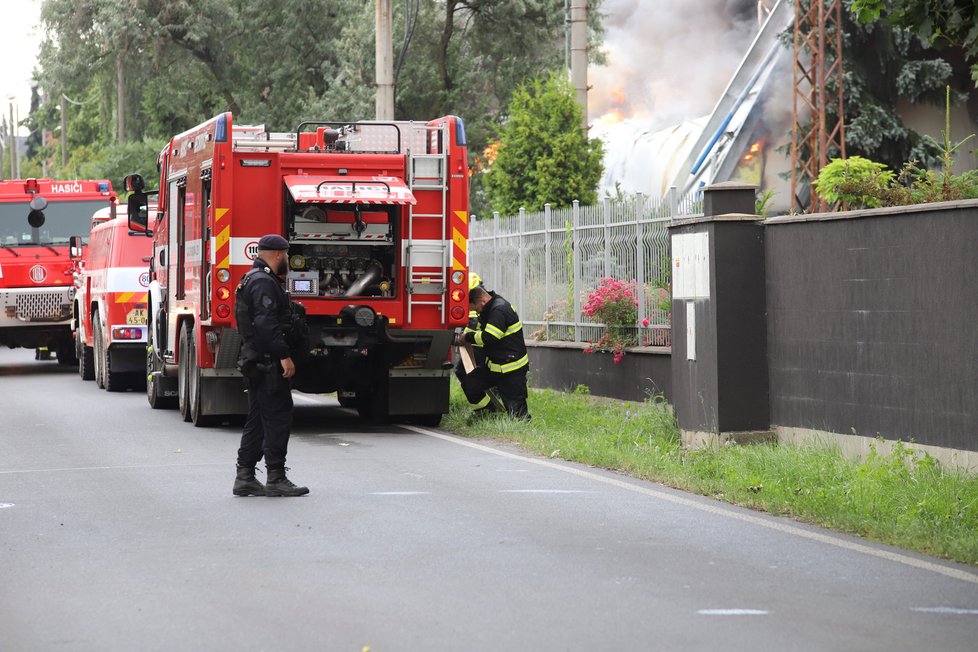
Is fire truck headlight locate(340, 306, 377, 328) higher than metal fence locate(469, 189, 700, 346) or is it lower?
lower

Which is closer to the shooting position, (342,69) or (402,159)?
(402,159)

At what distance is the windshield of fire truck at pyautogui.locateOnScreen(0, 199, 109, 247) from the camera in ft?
88.7

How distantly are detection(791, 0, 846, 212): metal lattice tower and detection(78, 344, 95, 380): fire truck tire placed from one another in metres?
12.4

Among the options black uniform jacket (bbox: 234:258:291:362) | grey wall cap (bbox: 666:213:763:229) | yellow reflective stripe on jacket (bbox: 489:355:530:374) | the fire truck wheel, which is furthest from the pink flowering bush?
the fire truck wheel

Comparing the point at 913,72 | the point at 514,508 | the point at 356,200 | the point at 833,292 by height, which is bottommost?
the point at 514,508

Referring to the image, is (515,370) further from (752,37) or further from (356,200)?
(752,37)

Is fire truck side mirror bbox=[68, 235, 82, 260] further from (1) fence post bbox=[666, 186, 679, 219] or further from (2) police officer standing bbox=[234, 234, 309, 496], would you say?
(2) police officer standing bbox=[234, 234, 309, 496]

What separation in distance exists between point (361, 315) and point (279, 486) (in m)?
4.58

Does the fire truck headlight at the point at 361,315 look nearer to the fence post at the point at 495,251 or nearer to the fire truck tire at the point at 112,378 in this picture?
the fence post at the point at 495,251

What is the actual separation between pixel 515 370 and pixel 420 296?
4.35 ft

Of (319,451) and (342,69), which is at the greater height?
(342,69)

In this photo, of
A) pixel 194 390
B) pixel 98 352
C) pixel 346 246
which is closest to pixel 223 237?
pixel 346 246

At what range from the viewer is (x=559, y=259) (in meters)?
20.5

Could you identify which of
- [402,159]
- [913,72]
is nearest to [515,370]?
[402,159]
